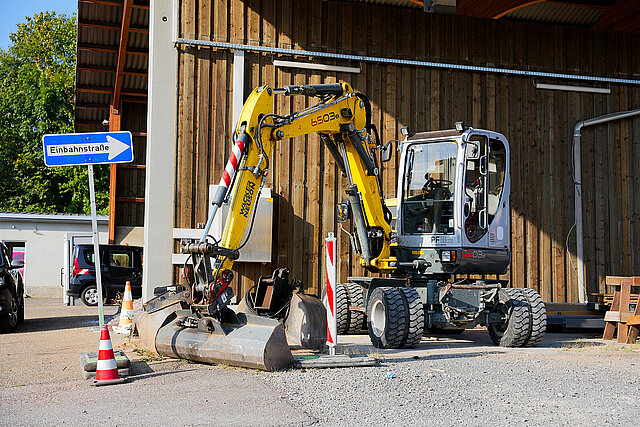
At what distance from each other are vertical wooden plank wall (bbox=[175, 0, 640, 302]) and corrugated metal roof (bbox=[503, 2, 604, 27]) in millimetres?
311

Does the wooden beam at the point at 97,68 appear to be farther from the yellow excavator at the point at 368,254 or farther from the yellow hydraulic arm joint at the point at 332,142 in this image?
the yellow hydraulic arm joint at the point at 332,142

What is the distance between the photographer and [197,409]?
19.1 ft

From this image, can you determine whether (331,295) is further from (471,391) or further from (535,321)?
(535,321)

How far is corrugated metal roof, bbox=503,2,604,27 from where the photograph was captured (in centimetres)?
1530

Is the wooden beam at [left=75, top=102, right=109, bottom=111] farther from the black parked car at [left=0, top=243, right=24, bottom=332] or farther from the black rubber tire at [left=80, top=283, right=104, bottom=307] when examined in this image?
the black parked car at [left=0, top=243, right=24, bottom=332]

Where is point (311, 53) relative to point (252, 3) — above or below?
below

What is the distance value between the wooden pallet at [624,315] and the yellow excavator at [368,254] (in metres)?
2.09

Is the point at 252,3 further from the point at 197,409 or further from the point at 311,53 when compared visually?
the point at 197,409

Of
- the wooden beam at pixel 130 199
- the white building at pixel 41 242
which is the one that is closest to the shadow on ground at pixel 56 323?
the wooden beam at pixel 130 199

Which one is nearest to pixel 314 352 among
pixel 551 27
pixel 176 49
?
pixel 176 49

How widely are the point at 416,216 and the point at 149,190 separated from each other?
4667 mm

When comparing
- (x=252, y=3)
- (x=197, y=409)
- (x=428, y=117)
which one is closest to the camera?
(x=197, y=409)

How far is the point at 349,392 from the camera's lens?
6.49 metres

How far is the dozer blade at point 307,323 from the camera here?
8766mm
